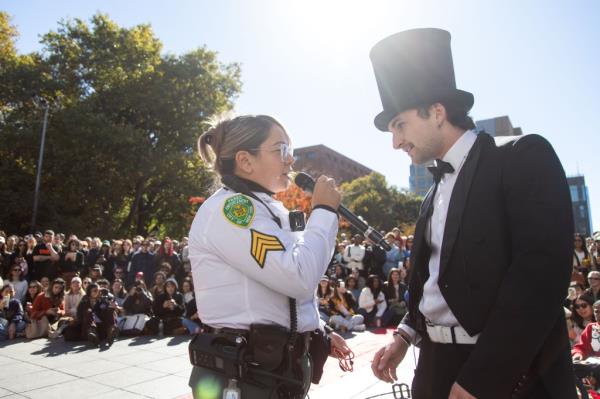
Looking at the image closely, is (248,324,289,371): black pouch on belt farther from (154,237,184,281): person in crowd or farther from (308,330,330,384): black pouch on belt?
(154,237,184,281): person in crowd

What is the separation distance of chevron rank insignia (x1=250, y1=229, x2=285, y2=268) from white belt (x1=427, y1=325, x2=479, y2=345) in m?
0.67

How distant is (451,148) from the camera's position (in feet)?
5.69

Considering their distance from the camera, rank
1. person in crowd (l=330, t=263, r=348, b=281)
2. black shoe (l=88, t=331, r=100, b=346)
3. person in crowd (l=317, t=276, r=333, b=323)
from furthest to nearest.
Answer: person in crowd (l=330, t=263, r=348, b=281) → person in crowd (l=317, t=276, r=333, b=323) → black shoe (l=88, t=331, r=100, b=346)

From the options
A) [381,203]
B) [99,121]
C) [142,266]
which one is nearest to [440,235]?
[142,266]

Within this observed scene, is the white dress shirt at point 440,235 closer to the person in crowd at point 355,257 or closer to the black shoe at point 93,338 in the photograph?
the black shoe at point 93,338

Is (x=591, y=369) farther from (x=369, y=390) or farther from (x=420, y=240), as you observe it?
(x=420, y=240)

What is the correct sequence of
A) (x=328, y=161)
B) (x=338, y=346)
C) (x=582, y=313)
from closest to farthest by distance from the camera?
(x=338, y=346), (x=582, y=313), (x=328, y=161)

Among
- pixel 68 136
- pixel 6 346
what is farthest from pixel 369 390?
pixel 68 136

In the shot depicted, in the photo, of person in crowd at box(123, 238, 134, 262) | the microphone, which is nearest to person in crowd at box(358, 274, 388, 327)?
person in crowd at box(123, 238, 134, 262)

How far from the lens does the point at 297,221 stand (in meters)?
Answer: 1.96

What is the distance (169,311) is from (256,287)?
9036 millimetres

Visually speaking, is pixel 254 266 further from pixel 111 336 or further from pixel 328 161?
pixel 328 161

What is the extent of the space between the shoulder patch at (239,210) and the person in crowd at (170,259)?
11328 millimetres

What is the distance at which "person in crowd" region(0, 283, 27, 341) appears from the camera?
8.75 metres
